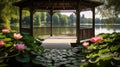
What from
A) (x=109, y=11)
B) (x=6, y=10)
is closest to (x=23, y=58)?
(x=109, y=11)

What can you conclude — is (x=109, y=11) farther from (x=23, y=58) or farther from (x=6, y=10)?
(x=23, y=58)

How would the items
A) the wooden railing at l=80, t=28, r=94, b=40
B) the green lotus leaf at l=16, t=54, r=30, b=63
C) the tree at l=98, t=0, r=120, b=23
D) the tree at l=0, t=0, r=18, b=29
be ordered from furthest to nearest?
the tree at l=0, t=0, r=18, b=29 → the tree at l=98, t=0, r=120, b=23 → the wooden railing at l=80, t=28, r=94, b=40 → the green lotus leaf at l=16, t=54, r=30, b=63

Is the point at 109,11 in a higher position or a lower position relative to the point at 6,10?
lower

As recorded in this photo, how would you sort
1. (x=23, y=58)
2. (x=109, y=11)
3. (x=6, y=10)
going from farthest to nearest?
1. (x=6, y=10)
2. (x=109, y=11)
3. (x=23, y=58)

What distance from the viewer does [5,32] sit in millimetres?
4617

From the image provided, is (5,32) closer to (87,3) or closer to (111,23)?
(87,3)

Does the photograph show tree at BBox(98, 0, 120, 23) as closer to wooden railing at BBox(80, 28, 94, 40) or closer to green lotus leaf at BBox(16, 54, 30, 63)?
wooden railing at BBox(80, 28, 94, 40)

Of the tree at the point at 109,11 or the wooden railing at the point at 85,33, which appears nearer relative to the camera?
the wooden railing at the point at 85,33

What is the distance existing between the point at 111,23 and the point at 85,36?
1121 centimetres

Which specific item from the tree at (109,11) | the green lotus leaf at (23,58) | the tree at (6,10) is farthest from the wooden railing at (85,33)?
the tree at (6,10)

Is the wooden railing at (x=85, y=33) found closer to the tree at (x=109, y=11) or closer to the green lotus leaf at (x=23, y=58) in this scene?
the tree at (x=109, y=11)

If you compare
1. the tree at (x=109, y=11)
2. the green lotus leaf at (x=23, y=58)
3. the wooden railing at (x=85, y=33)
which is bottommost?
the wooden railing at (x=85, y=33)

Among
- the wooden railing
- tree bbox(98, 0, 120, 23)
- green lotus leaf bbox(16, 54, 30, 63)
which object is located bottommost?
the wooden railing

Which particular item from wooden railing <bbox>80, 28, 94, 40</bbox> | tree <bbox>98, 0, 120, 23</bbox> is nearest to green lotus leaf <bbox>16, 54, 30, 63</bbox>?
wooden railing <bbox>80, 28, 94, 40</bbox>
